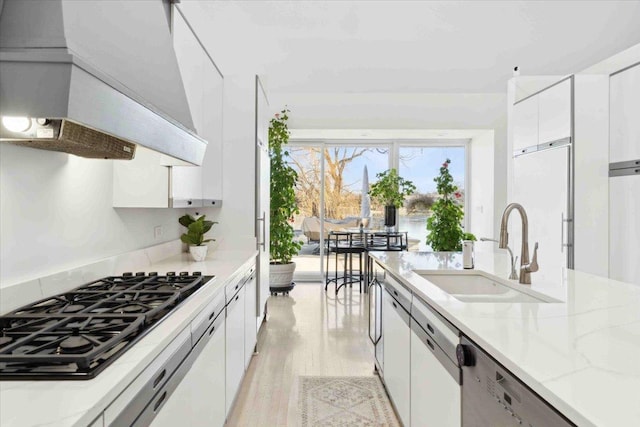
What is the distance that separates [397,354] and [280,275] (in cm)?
357

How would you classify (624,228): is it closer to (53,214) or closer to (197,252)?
(197,252)

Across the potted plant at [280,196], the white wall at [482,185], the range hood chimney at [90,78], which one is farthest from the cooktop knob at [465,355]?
the white wall at [482,185]

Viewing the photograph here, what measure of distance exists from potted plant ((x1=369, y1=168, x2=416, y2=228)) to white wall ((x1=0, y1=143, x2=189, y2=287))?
4406 mm

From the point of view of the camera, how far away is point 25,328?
4.02ft

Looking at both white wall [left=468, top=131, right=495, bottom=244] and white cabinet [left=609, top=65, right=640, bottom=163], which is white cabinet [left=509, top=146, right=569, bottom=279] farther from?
white wall [left=468, top=131, right=495, bottom=244]

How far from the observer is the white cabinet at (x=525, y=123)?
4168 mm

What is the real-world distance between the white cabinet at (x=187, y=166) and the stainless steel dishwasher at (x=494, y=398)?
169cm

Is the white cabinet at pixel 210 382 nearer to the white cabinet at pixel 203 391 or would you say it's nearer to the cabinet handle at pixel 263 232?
the white cabinet at pixel 203 391

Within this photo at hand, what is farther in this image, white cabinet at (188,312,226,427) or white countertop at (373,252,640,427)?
white cabinet at (188,312,226,427)

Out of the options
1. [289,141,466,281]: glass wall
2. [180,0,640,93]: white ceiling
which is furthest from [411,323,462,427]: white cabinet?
[289,141,466,281]: glass wall

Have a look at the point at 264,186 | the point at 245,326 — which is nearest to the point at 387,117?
the point at 264,186

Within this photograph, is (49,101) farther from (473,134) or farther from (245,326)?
(473,134)

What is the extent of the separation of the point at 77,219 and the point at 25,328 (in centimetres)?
82

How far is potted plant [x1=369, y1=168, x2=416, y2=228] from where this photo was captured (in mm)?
6309
